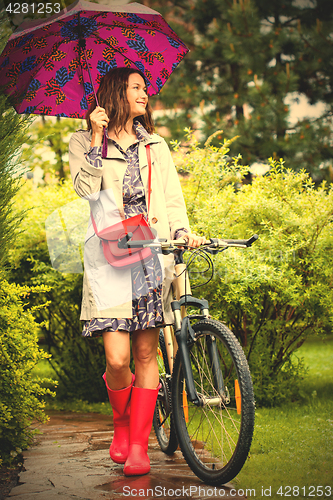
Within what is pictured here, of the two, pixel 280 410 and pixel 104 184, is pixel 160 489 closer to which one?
pixel 104 184

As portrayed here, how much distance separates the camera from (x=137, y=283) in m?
2.68

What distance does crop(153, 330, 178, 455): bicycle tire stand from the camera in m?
2.94

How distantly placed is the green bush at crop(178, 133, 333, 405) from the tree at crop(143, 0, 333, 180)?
15.1ft

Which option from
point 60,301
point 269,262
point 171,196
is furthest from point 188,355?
point 60,301

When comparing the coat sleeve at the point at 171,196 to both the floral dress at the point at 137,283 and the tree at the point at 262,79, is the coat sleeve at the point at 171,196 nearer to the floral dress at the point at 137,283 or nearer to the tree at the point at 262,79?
the floral dress at the point at 137,283

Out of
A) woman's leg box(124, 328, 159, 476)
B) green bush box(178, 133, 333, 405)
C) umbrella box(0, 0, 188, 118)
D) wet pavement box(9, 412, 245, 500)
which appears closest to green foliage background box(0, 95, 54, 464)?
wet pavement box(9, 412, 245, 500)

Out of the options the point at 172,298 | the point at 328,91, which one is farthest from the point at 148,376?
the point at 328,91

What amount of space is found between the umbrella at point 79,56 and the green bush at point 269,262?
122cm

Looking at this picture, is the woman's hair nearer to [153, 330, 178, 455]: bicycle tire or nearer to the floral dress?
the floral dress

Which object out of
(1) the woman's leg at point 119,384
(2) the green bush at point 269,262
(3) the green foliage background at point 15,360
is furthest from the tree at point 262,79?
(1) the woman's leg at point 119,384

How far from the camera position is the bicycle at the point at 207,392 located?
2.21 meters

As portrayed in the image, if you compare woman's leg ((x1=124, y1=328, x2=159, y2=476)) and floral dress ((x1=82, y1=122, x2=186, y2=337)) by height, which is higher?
floral dress ((x1=82, y1=122, x2=186, y2=337))

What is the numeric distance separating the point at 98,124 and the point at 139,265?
770 millimetres

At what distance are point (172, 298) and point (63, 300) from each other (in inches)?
83.7
